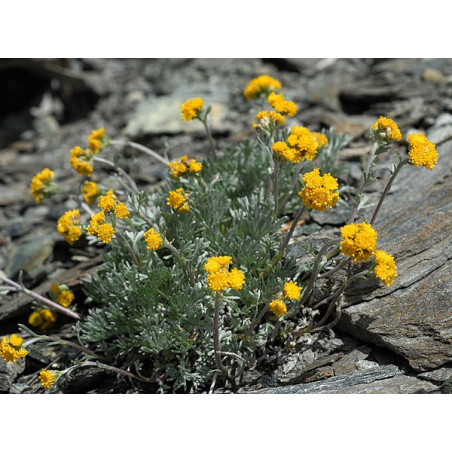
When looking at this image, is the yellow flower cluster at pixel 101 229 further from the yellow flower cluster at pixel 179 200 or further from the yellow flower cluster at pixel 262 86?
the yellow flower cluster at pixel 262 86

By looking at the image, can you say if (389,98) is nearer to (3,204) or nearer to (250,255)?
(250,255)

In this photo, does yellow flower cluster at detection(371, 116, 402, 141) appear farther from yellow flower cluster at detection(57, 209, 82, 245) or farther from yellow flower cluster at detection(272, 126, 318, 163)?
yellow flower cluster at detection(57, 209, 82, 245)

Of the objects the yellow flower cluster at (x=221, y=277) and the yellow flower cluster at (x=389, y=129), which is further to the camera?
the yellow flower cluster at (x=389, y=129)

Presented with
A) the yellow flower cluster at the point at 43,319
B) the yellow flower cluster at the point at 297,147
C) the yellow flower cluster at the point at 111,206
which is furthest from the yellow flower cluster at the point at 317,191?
the yellow flower cluster at the point at 43,319

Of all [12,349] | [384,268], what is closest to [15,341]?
[12,349]

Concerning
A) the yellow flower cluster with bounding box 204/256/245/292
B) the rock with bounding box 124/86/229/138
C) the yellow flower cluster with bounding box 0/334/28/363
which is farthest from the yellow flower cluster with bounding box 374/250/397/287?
the rock with bounding box 124/86/229/138

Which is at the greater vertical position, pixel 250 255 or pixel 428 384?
pixel 250 255

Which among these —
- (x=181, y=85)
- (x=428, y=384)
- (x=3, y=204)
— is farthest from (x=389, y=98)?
(x=3, y=204)
